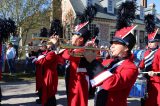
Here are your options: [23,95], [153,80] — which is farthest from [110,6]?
[153,80]

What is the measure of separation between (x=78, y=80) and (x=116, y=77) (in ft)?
6.91

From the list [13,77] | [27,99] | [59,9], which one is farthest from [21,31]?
[27,99]

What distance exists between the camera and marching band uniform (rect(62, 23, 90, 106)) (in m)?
5.61

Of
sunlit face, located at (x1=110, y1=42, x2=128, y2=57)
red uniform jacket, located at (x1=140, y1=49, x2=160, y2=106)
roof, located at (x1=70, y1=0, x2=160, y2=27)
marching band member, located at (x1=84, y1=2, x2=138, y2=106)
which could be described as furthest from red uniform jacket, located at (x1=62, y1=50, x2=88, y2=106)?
roof, located at (x1=70, y1=0, x2=160, y2=27)

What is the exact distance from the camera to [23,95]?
10211mm

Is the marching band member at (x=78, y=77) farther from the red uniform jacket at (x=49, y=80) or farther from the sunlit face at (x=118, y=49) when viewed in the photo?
the sunlit face at (x=118, y=49)

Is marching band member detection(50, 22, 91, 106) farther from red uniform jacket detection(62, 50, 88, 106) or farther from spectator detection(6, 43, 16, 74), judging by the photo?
spectator detection(6, 43, 16, 74)

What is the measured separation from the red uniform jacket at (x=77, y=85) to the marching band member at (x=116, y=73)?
1.36 metres

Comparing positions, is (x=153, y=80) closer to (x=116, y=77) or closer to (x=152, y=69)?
(x=152, y=69)

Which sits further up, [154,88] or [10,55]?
[10,55]

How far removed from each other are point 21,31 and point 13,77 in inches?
351

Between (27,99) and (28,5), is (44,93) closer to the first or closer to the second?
(27,99)

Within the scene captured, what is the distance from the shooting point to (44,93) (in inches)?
292

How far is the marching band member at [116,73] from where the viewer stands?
12.0 ft
